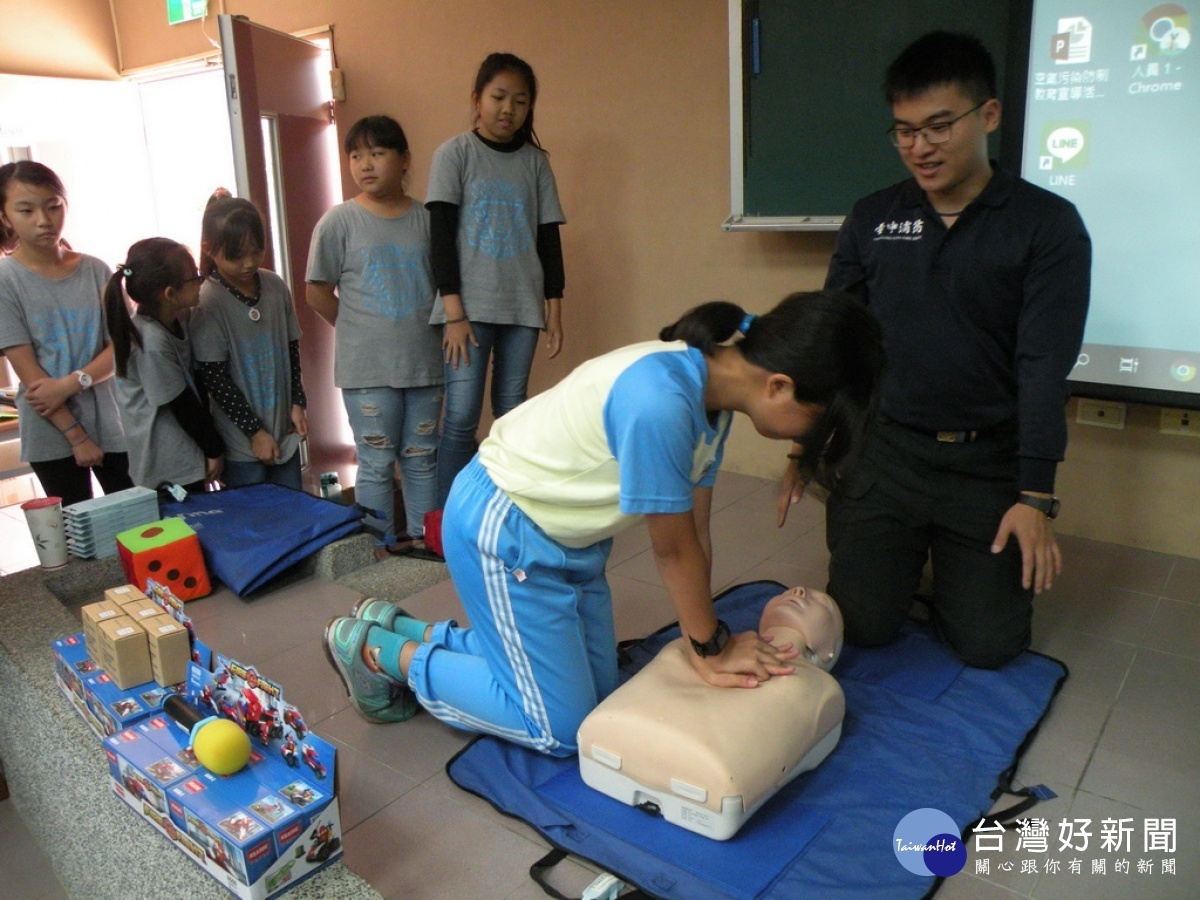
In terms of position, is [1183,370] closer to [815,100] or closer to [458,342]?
[815,100]

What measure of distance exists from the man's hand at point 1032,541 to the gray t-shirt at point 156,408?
78.3 inches

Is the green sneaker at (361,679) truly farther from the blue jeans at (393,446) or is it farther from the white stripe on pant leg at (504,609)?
the blue jeans at (393,446)

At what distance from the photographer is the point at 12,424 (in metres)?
3.05

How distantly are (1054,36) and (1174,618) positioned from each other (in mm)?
1459

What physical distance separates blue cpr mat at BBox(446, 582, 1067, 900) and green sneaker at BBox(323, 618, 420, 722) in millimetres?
198

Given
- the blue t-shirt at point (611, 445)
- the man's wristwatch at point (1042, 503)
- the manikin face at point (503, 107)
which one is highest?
the manikin face at point (503, 107)

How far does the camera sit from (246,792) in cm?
129

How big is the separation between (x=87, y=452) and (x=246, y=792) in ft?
5.23

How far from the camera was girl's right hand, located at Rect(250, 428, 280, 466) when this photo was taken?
258 cm

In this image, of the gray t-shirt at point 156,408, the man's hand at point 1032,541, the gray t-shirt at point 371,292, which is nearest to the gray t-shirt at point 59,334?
the gray t-shirt at point 156,408

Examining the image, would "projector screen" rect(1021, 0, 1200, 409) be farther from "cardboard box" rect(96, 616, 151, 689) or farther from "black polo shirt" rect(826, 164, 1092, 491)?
"cardboard box" rect(96, 616, 151, 689)

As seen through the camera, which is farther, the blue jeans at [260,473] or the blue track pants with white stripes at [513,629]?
the blue jeans at [260,473]

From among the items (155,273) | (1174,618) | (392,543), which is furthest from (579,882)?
(155,273)

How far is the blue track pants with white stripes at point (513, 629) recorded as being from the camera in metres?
1.52
